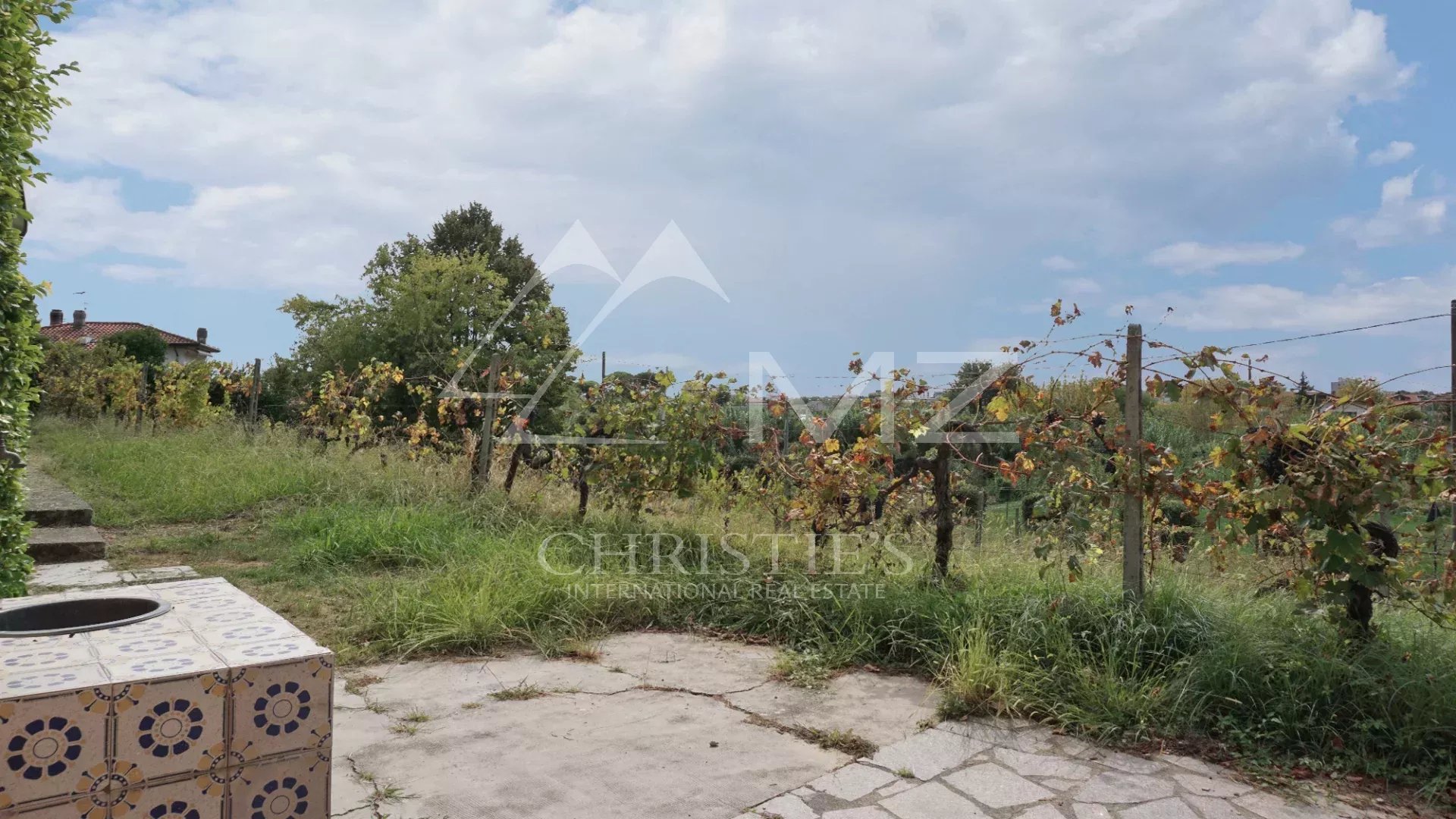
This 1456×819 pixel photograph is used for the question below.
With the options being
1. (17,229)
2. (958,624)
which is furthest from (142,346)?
(958,624)

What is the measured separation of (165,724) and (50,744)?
6.4 inches

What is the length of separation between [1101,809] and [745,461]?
200 inches

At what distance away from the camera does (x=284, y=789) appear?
165 centimetres

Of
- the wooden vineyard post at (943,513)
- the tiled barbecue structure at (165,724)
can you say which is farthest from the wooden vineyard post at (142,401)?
the tiled barbecue structure at (165,724)

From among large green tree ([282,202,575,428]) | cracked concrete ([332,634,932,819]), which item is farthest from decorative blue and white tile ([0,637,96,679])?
large green tree ([282,202,575,428])

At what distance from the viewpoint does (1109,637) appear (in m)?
3.30

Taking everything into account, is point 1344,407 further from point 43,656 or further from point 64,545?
point 64,545

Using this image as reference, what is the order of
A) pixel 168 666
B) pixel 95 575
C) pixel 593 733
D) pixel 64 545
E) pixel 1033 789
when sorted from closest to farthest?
pixel 168 666 → pixel 1033 789 → pixel 593 733 → pixel 95 575 → pixel 64 545

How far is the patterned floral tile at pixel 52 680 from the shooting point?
4.74 feet

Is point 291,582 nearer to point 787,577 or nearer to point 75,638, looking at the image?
point 787,577

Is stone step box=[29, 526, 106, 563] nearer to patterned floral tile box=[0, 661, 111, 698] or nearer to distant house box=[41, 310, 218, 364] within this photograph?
patterned floral tile box=[0, 661, 111, 698]

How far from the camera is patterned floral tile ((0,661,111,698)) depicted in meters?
1.45

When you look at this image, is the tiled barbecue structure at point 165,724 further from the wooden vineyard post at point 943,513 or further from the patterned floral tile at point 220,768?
the wooden vineyard post at point 943,513

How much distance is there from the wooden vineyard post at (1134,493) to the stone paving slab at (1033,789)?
3.11 feet
